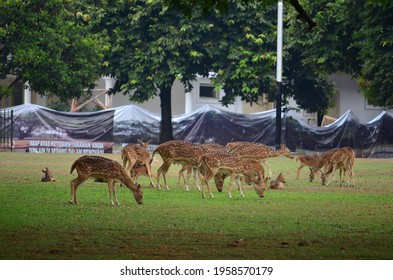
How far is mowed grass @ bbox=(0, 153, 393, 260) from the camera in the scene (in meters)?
16.1

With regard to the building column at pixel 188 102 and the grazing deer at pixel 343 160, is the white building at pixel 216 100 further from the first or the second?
the grazing deer at pixel 343 160

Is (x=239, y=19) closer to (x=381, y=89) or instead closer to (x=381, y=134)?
(x=381, y=134)

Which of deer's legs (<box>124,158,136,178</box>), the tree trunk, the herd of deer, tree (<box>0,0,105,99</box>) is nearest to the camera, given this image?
the herd of deer

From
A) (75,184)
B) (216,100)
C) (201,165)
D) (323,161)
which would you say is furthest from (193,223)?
(216,100)

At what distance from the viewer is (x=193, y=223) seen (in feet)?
64.1

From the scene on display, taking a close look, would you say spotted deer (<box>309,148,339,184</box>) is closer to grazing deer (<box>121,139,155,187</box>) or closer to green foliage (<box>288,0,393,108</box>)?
grazing deer (<box>121,139,155,187</box>)

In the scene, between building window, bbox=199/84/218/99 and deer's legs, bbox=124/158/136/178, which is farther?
building window, bbox=199/84/218/99

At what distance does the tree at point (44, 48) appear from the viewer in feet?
139

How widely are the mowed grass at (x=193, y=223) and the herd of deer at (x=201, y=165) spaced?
1.08 ft

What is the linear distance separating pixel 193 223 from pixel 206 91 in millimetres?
42555

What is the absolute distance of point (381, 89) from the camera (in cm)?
3944

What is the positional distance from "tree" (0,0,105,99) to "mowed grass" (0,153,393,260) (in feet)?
45.6

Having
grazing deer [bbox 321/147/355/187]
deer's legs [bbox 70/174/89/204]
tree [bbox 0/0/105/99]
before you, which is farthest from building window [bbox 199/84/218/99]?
deer's legs [bbox 70/174/89/204]

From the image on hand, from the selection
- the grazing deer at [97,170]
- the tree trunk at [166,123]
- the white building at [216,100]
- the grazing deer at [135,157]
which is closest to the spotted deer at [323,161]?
the grazing deer at [135,157]
